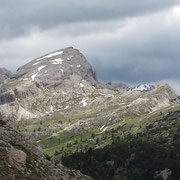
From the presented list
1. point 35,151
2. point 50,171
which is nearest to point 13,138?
point 35,151

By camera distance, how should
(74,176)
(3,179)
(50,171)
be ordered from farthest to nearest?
1. (74,176)
2. (50,171)
3. (3,179)

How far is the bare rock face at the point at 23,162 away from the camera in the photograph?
44156 mm

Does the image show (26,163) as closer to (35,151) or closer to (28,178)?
(28,178)

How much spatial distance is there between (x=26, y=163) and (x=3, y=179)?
6.26m

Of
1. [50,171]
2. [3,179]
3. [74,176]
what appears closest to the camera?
[3,179]

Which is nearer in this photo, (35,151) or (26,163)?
(26,163)

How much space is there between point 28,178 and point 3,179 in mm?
4001

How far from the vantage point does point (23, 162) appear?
4669 cm

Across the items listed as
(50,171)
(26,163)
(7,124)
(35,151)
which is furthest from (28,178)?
(7,124)

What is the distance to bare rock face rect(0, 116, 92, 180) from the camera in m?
44.2

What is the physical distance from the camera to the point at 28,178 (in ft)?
145

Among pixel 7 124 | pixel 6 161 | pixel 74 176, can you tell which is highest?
→ pixel 7 124

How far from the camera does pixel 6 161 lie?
147 feet

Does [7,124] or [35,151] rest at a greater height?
[7,124]
